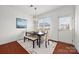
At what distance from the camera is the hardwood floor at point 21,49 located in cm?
91

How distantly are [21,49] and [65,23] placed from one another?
64 cm

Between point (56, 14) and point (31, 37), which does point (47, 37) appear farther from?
point (56, 14)

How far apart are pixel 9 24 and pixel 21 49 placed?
1.14 feet

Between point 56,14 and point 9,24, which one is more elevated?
point 56,14

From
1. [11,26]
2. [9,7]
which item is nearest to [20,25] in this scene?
[11,26]

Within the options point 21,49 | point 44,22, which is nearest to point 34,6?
point 44,22

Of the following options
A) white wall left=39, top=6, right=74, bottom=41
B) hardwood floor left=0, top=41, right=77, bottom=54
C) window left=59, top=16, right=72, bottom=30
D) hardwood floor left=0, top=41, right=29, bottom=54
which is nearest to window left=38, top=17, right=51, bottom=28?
white wall left=39, top=6, right=74, bottom=41

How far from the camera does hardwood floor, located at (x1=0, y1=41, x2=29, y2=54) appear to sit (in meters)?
0.91

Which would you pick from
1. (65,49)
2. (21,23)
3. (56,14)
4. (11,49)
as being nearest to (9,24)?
(21,23)

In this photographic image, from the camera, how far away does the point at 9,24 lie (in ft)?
3.05

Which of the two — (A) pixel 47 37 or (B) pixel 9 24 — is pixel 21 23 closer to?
(B) pixel 9 24

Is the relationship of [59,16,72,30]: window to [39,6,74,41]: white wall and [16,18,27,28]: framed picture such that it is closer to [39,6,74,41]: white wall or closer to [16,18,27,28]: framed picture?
[39,6,74,41]: white wall

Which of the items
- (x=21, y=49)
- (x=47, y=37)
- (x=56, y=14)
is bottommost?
(x=21, y=49)
